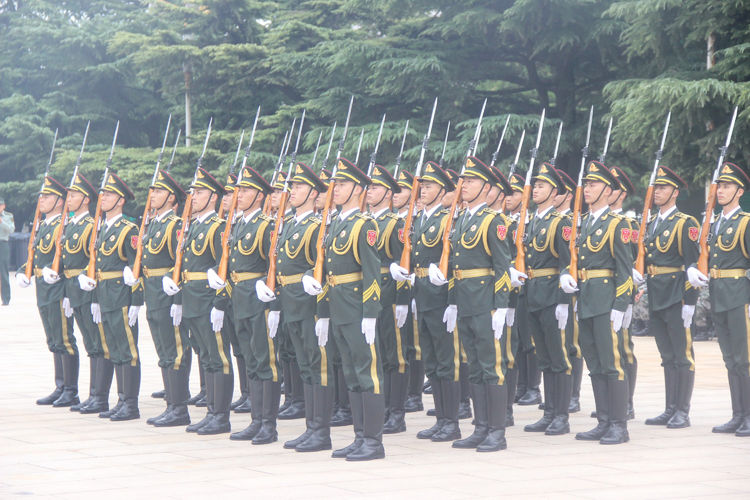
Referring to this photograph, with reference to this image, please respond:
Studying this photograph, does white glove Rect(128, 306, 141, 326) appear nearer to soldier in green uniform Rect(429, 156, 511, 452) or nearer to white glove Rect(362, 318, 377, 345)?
white glove Rect(362, 318, 377, 345)

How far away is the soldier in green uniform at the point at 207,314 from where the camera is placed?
340 inches

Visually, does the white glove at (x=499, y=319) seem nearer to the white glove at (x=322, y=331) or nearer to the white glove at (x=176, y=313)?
the white glove at (x=322, y=331)

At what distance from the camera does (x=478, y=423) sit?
8.04 metres

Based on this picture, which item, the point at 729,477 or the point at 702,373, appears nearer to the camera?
the point at 729,477

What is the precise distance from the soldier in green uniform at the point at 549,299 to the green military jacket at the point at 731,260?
3.55ft

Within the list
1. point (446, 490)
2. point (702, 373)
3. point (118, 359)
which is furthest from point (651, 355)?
point (446, 490)

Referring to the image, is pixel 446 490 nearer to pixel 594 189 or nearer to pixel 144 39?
pixel 594 189

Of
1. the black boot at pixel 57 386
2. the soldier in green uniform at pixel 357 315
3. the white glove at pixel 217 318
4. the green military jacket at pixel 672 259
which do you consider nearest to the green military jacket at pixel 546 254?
the green military jacket at pixel 672 259

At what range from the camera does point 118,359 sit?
31.0ft

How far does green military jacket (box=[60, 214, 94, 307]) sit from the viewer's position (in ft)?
32.4

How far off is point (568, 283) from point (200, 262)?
106 inches

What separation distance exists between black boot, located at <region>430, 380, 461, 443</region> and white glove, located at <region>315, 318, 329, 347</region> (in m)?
1.05

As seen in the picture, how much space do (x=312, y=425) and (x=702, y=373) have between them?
235 inches

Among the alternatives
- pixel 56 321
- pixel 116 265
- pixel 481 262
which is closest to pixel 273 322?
pixel 481 262
